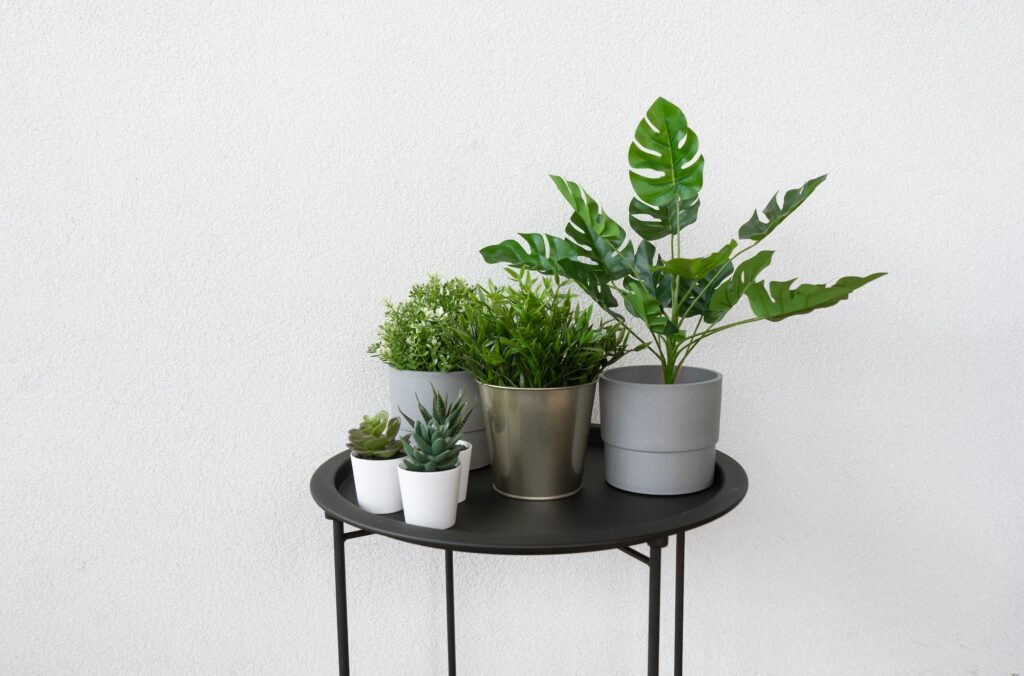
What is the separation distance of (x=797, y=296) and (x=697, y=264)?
107mm

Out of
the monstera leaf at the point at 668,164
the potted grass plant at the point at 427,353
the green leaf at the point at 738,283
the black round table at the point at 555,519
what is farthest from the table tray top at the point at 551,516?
the monstera leaf at the point at 668,164

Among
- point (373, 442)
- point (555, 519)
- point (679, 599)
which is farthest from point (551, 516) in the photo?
point (679, 599)

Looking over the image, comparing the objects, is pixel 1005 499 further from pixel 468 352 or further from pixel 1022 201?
pixel 468 352

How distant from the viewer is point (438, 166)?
1165 mm

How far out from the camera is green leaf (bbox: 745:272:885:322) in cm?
77

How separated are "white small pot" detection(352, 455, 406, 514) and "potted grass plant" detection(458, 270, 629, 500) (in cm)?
13

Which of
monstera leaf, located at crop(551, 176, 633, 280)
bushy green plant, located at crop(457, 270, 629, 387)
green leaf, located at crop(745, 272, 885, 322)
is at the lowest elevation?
bushy green plant, located at crop(457, 270, 629, 387)

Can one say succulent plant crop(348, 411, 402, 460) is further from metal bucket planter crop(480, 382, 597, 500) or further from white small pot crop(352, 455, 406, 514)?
metal bucket planter crop(480, 382, 597, 500)

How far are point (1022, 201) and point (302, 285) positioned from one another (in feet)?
3.79

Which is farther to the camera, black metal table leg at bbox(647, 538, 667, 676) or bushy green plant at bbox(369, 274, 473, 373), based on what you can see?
bushy green plant at bbox(369, 274, 473, 373)

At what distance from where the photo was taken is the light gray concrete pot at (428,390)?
981 millimetres

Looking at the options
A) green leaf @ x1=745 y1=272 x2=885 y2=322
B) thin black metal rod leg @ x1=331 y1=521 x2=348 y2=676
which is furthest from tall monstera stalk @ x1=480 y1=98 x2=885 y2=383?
thin black metal rod leg @ x1=331 y1=521 x2=348 y2=676

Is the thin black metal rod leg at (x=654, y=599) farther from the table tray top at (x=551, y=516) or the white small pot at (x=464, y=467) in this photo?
the white small pot at (x=464, y=467)

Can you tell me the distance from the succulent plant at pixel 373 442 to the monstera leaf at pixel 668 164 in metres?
Answer: 0.42
